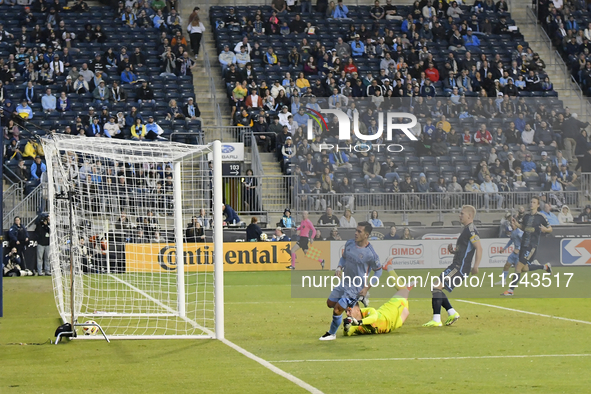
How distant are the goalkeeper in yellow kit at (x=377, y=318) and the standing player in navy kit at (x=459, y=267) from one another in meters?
0.73

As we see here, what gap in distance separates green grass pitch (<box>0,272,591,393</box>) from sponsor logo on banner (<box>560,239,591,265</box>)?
902 cm

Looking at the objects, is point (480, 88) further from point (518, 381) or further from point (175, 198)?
point (518, 381)

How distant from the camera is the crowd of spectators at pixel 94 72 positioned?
28.9 m

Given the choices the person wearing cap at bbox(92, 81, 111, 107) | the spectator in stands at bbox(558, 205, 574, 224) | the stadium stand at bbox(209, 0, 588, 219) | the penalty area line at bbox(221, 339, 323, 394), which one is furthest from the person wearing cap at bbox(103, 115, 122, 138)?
the penalty area line at bbox(221, 339, 323, 394)

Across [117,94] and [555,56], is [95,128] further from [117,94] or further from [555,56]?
[555,56]

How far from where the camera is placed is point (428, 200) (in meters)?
24.6

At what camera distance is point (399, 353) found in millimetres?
10070

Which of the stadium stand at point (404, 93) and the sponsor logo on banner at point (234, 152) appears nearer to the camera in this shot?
the stadium stand at point (404, 93)

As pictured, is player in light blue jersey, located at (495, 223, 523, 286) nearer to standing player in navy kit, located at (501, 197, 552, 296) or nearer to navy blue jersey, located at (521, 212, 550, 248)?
standing player in navy kit, located at (501, 197, 552, 296)

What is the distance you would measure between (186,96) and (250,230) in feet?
25.6

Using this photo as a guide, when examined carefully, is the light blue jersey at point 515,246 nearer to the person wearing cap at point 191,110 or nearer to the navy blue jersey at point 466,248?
the navy blue jersey at point 466,248

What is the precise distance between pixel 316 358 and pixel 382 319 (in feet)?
7.76

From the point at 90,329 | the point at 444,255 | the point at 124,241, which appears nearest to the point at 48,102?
the point at 124,241

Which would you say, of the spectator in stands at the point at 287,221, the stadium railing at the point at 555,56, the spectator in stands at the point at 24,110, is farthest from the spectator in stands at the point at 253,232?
the stadium railing at the point at 555,56
